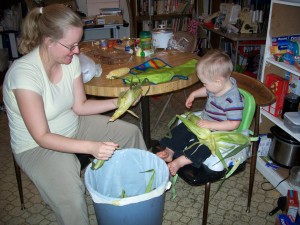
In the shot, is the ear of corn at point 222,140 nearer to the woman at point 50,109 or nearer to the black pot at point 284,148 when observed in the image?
the woman at point 50,109

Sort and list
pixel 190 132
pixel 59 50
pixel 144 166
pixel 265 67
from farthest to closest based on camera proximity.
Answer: pixel 265 67, pixel 190 132, pixel 144 166, pixel 59 50

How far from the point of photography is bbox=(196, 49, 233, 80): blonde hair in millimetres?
1560

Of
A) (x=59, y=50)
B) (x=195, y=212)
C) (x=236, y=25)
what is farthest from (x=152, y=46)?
(x=236, y=25)

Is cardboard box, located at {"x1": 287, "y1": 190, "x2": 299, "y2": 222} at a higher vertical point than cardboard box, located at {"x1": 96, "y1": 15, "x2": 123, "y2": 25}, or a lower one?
lower

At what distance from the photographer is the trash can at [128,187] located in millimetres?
1298

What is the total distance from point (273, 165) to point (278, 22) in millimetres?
1094

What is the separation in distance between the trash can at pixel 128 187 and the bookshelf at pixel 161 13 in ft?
11.4

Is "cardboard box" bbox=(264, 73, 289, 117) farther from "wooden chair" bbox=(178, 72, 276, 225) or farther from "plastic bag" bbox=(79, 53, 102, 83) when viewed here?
"plastic bag" bbox=(79, 53, 102, 83)

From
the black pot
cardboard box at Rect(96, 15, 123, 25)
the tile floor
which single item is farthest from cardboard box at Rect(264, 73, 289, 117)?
cardboard box at Rect(96, 15, 123, 25)

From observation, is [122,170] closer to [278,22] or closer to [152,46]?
[152,46]

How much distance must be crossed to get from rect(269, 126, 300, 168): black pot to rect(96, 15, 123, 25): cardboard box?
2731mm

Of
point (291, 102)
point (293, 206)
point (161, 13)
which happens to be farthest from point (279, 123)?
point (161, 13)

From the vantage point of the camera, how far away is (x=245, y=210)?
201 centimetres

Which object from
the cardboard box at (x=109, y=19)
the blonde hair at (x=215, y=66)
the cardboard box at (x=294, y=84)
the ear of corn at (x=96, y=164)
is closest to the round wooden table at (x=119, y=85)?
the blonde hair at (x=215, y=66)
